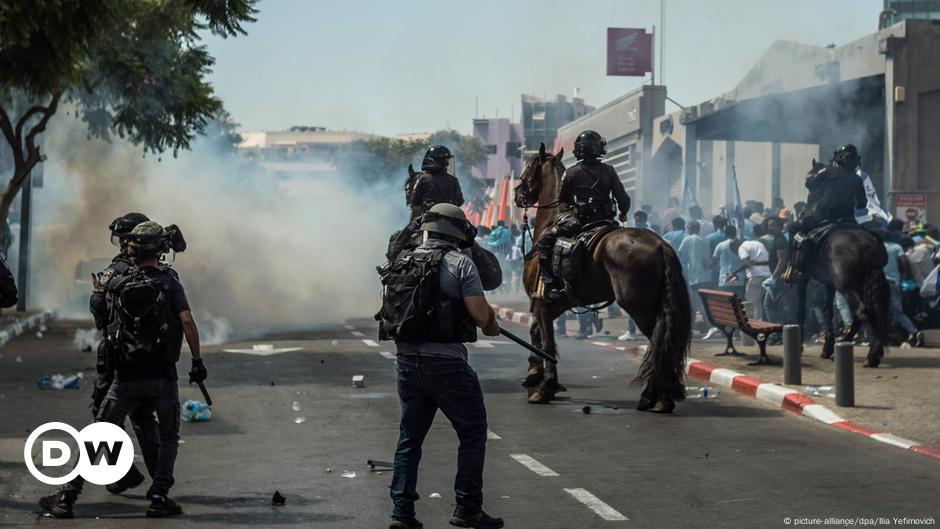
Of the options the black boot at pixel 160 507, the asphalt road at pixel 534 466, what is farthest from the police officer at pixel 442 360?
the black boot at pixel 160 507

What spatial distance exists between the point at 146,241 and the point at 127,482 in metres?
1.71

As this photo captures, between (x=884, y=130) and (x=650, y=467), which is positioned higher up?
(x=884, y=130)

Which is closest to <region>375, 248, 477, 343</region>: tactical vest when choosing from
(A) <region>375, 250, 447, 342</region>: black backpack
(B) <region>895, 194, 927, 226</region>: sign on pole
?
(A) <region>375, 250, 447, 342</region>: black backpack

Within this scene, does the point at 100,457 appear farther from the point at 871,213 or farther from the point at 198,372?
the point at 871,213

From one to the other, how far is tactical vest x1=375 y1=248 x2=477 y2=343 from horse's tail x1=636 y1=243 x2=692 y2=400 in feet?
16.6

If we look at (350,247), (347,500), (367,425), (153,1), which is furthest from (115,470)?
(350,247)

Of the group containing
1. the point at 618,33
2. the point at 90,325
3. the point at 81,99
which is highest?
the point at 618,33

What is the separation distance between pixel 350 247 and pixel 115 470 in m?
32.0

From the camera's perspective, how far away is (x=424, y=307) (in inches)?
279

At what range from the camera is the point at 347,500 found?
8.28m

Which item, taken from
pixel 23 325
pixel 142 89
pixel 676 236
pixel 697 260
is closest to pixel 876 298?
pixel 697 260

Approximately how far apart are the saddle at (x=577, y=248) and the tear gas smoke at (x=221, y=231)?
15246 millimetres

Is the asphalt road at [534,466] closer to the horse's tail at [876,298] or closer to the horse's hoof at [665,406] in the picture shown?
the horse's hoof at [665,406]

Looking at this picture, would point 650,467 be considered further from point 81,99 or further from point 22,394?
point 81,99
